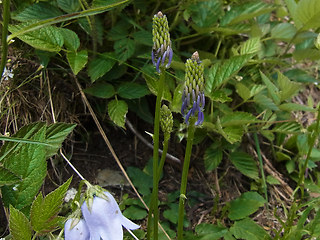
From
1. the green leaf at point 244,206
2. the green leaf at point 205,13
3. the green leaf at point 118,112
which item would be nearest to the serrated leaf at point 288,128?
the green leaf at point 244,206

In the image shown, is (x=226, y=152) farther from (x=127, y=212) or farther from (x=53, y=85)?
(x=53, y=85)

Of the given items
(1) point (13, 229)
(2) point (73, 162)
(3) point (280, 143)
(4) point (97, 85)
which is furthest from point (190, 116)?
(3) point (280, 143)

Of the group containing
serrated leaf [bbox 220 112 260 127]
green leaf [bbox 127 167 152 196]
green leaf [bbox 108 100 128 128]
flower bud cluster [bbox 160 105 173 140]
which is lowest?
green leaf [bbox 127 167 152 196]

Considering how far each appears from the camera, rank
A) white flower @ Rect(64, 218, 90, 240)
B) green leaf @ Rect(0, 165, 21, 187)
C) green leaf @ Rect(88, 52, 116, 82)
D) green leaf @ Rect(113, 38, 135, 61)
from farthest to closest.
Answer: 1. green leaf @ Rect(113, 38, 135, 61)
2. green leaf @ Rect(88, 52, 116, 82)
3. green leaf @ Rect(0, 165, 21, 187)
4. white flower @ Rect(64, 218, 90, 240)

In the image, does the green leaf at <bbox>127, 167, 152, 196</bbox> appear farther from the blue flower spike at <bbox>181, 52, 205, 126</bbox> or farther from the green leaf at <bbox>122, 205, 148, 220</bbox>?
the blue flower spike at <bbox>181, 52, 205, 126</bbox>

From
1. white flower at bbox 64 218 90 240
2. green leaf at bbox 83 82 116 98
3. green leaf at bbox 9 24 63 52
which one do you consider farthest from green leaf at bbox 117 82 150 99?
white flower at bbox 64 218 90 240
